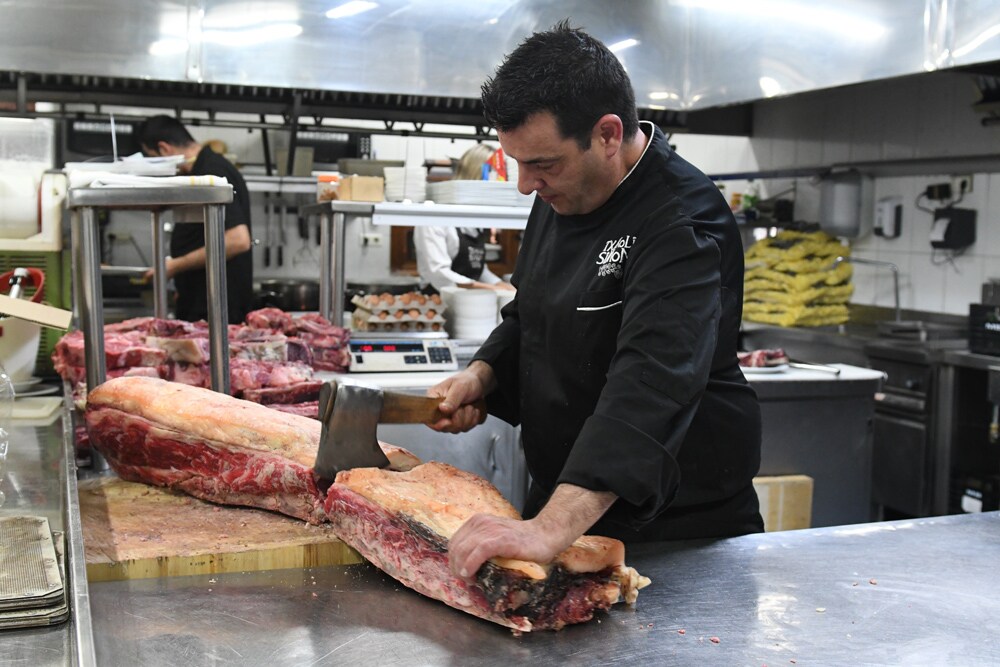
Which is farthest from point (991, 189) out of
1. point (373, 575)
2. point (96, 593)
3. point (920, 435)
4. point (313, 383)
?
point (96, 593)

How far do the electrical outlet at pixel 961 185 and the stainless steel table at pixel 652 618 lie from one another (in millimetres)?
4643

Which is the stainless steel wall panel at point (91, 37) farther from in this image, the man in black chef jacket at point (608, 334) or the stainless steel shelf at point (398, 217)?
the man in black chef jacket at point (608, 334)

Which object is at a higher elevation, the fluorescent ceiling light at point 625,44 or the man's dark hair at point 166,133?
the fluorescent ceiling light at point 625,44

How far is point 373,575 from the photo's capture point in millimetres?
1800

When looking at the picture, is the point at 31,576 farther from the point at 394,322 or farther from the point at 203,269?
the point at 203,269

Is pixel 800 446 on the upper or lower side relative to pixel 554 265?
lower

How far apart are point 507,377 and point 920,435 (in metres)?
3.70

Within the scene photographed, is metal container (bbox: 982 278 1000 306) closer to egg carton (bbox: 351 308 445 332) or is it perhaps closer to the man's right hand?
egg carton (bbox: 351 308 445 332)

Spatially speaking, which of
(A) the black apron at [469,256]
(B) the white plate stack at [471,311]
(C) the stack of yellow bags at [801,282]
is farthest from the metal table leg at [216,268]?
(C) the stack of yellow bags at [801,282]

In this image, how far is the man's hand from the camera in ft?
4.94

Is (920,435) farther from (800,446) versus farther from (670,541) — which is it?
(670,541)

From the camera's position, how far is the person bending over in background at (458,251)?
511cm

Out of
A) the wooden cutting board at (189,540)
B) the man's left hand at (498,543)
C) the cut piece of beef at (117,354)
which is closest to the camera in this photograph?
the man's left hand at (498,543)

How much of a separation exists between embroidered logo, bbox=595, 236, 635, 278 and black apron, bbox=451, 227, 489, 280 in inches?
173
